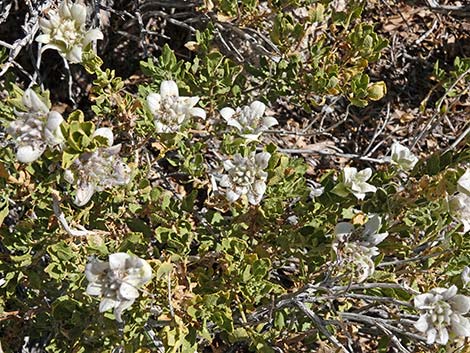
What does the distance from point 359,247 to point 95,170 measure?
0.86m

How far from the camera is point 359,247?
84.4 inches

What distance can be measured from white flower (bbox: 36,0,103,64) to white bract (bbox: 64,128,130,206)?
17.6 inches

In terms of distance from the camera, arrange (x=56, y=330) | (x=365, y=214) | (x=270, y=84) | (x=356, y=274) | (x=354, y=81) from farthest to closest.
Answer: (x=270, y=84)
(x=354, y=81)
(x=56, y=330)
(x=365, y=214)
(x=356, y=274)

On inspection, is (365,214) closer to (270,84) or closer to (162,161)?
(270,84)

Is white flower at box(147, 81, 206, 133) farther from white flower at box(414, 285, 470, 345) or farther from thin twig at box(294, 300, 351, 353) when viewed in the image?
white flower at box(414, 285, 470, 345)

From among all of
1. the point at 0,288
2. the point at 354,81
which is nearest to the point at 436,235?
the point at 354,81

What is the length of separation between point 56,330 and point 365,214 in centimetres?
118

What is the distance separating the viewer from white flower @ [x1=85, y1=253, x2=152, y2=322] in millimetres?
1868

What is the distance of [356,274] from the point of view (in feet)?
7.05

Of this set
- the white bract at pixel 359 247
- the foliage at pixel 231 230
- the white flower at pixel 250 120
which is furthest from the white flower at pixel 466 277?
the white flower at pixel 250 120

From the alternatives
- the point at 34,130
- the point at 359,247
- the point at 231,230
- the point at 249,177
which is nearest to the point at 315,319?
the point at 359,247

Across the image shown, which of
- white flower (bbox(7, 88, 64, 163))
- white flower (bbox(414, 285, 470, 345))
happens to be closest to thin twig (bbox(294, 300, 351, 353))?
white flower (bbox(414, 285, 470, 345))

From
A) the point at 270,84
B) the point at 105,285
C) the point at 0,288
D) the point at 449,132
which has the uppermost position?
the point at 270,84

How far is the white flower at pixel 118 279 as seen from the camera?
1868mm
